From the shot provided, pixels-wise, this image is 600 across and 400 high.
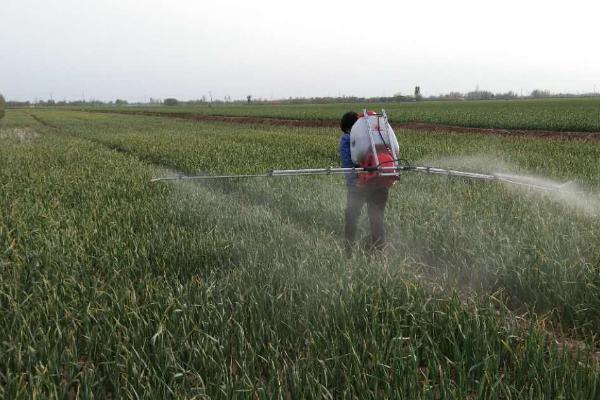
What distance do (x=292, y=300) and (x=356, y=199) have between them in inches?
81.6

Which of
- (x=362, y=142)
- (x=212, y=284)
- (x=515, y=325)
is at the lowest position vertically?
(x=515, y=325)

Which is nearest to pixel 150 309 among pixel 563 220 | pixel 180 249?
pixel 180 249

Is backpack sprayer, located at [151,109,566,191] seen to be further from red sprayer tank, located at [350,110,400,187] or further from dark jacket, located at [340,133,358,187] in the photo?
dark jacket, located at [340,133,358,187]

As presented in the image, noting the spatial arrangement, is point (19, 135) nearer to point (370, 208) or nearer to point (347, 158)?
point (347, 158)

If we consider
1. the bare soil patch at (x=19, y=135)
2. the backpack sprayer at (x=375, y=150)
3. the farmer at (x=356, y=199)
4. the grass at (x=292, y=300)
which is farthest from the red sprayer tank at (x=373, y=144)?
the bare soil patch at (x=19, y=135)

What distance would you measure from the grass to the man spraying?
1.98ft

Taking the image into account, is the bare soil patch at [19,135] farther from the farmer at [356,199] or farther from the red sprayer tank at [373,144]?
the red sprayer tank at [373,144]

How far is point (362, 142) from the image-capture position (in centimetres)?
476

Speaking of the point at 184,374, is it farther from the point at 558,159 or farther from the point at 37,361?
the point at 558,159

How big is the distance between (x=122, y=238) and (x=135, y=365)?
10.1ft

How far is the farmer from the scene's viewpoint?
5.02 metres

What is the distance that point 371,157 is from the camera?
4.77m

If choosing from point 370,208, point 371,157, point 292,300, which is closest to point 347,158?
point 371,157

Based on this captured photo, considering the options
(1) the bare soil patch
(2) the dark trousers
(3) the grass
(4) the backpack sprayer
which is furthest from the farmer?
(1) the bare soil patch
